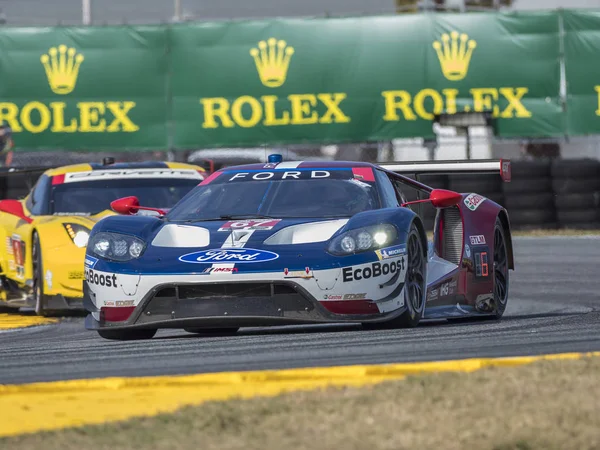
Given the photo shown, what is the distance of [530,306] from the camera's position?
10.7 meters

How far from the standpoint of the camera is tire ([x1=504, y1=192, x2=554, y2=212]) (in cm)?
1847

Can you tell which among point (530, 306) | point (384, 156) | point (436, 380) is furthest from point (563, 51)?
point (436, 380)

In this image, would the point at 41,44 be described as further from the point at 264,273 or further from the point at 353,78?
the point at 264,273

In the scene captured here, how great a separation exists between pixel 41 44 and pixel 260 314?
14.1m

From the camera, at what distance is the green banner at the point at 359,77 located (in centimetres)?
1988

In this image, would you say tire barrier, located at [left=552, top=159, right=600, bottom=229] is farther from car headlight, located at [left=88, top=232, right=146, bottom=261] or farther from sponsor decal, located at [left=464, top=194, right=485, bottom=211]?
car headlight, located at [left=88, top=232, right=146, bottom=261]

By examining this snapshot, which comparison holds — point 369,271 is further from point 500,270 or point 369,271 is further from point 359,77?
point 359,77

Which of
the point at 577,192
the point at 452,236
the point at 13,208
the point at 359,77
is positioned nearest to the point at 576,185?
the point at 577,192

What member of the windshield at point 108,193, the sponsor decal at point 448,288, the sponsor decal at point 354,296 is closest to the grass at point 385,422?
the sponsor decal at point 354,296

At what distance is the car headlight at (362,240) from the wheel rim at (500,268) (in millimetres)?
2064

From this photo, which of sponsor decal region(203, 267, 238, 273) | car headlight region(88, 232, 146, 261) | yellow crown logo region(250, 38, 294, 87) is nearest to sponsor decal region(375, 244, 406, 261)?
sponsor decal region(203, 267, 238, 273)

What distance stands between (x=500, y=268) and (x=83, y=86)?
12.0 metres

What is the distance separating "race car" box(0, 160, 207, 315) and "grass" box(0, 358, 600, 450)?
604cm

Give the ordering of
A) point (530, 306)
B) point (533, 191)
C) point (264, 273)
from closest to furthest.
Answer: point (264, 273) → point (530, 306) → point (533, 191)
